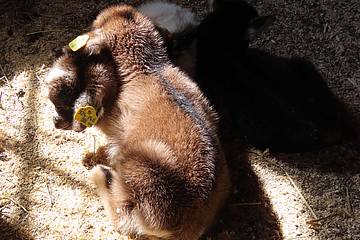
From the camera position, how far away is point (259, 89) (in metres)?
3.00

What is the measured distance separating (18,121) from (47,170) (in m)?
0.37

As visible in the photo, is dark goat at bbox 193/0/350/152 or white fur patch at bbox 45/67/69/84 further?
dark goat at bbox 193/0/350/152

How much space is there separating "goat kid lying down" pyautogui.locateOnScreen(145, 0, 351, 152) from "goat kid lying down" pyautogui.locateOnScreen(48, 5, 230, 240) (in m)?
0.28

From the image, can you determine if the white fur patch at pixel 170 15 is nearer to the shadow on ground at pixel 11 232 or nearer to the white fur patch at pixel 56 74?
the white fur patch at pixel 56 74

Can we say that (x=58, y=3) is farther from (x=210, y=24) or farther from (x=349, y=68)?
(x=349, y=68)

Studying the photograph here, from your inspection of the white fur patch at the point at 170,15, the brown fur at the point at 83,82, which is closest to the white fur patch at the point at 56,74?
the brown fur at the point at 83,82

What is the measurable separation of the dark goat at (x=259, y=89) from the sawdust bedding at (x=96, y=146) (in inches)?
→ 6.1

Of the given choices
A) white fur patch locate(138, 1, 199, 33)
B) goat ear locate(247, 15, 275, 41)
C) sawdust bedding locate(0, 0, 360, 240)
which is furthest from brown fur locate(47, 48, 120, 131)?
goat ear locate(247, 15, 275, 41)

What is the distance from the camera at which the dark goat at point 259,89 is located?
9.64ft

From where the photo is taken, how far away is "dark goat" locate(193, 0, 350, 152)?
294 centimetres

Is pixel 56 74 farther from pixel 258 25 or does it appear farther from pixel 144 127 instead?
pixel 258 25

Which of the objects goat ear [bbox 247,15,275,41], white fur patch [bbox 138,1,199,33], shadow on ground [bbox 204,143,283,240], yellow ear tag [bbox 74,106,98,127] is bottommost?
shadow on ground [bbox 204,143,283,240]

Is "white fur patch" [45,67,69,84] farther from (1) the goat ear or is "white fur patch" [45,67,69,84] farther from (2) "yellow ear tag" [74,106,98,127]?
(1) the goat ear

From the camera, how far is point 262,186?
117 inches
